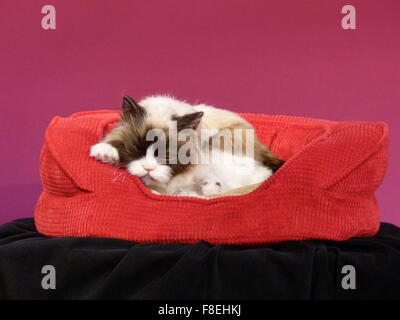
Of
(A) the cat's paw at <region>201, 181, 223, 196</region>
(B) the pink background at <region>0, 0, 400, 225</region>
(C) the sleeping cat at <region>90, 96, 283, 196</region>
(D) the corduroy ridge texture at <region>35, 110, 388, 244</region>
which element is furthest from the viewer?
(B) the pink background at <region>0, 0, 400, 225</region>

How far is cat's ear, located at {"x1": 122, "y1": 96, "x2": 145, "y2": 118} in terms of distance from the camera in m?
1.76

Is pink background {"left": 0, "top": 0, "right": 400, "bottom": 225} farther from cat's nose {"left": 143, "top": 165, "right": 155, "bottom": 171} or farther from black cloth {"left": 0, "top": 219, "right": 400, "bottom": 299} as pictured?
black cloth {"left": 0, "top": 219, "right": 400, "bottom": 299}

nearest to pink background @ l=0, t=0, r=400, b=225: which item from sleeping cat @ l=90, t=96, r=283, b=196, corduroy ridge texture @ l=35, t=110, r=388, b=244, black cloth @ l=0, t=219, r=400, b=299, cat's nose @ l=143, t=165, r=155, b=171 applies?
sleeping cat @ l=90, t=96, r=283, b=196

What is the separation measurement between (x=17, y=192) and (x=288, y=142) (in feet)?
4.98

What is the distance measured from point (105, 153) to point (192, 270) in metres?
0.55

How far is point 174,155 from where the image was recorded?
5.73 feet

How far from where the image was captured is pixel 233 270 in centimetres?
147

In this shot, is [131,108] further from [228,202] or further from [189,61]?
[189,61]

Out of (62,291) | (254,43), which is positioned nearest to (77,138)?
(62,291)

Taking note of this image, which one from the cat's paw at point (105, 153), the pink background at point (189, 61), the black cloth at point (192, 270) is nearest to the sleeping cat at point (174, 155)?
the cat's paw at point (105, 153)

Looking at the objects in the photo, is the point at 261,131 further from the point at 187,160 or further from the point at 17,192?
the point at 17,192

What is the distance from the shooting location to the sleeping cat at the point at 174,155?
173cm

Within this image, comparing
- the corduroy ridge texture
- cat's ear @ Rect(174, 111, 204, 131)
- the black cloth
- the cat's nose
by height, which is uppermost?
cat's ear @ Rect(174, 111, 204, 131)

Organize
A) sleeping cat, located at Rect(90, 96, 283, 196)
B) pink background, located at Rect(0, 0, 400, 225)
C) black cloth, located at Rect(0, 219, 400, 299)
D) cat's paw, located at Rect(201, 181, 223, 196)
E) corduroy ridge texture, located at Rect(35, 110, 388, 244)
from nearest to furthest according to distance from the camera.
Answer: black cloth, located at Rect(0, 219, 400, 299)
corduroy ridge texture, located at Rect(35, 110, 388, 244)
sleeping cat, located at Rect(90, 96, 283, 196)
cat's paw, located at Rect(201, 181, 223, 196)
pink background, located at Rect(0, 0, 400, 225)
